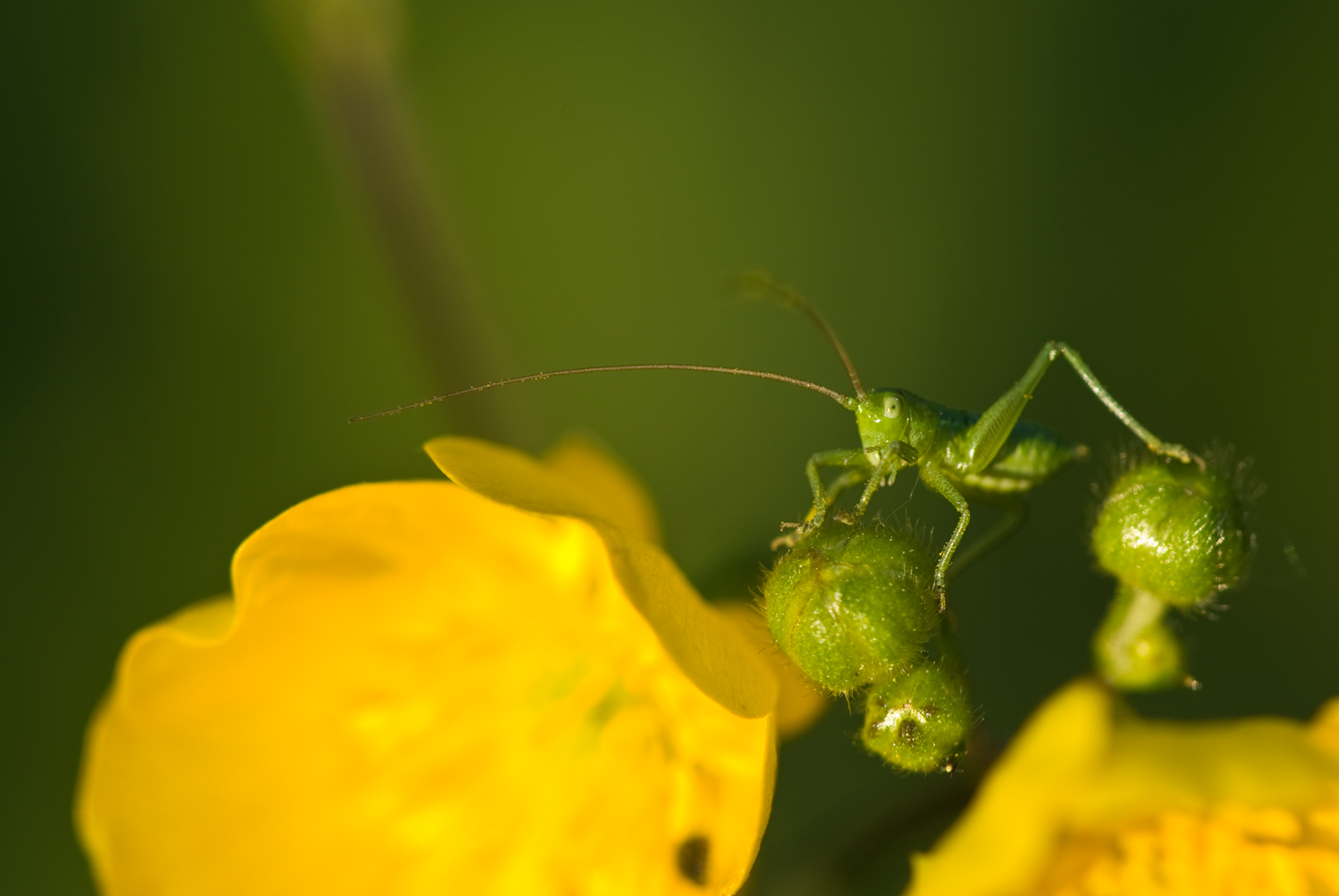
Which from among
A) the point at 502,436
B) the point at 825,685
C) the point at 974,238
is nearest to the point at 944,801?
the point at 825,685

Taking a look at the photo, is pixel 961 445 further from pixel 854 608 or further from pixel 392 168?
pixel 392 168

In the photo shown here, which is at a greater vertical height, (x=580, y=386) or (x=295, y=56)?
(x=295, y=56)

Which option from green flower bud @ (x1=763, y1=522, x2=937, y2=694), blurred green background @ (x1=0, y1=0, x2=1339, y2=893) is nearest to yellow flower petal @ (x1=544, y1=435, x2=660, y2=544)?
blurred green background @ (x1=0, y1=0, x2=1339, y2=893)

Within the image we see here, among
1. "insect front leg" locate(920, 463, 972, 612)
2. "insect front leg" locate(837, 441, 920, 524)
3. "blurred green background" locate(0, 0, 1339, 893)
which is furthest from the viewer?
"blurred green background" locate(0, 0, 1339, 893)

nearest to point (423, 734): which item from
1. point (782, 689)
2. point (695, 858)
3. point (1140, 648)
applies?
point (695, 858)

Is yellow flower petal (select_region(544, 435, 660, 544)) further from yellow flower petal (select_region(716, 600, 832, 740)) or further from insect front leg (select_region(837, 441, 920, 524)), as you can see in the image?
insect front leg (select_region(837, 441, 920, 524))

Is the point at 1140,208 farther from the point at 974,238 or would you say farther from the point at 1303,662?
the point at 1303,662

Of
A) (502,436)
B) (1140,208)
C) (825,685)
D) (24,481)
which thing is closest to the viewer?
(825,685)
